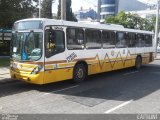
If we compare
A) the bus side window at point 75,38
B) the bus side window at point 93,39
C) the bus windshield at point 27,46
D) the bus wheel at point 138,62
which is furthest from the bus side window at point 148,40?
the bus windshield at point 27,46

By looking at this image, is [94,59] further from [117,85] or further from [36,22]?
[36,22]

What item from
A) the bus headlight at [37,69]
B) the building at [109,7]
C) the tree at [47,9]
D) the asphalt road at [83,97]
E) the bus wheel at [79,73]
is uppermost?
the building at [109,7]

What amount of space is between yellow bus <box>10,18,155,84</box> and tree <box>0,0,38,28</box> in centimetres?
975

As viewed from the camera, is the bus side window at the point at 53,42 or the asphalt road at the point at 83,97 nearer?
the asphalt road at the point at 83,97

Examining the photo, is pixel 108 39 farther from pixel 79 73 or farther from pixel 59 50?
pixel 59 50

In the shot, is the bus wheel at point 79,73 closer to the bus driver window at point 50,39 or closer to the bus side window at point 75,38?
the bus side window at point 75,38

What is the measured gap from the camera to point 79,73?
39.8 ft

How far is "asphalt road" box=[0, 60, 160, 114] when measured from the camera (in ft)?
26.0

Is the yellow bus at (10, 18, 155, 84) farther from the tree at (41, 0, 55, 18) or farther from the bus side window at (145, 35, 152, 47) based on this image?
the tree at (41, 0, 55, 18)

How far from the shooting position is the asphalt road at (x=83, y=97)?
26.0 ft

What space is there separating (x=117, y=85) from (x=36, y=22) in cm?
438

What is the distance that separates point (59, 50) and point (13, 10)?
39.3 feet

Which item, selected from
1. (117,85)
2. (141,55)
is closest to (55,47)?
(117,85)

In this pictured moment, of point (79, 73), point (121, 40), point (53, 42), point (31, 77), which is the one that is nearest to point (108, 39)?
point (121, 40)
